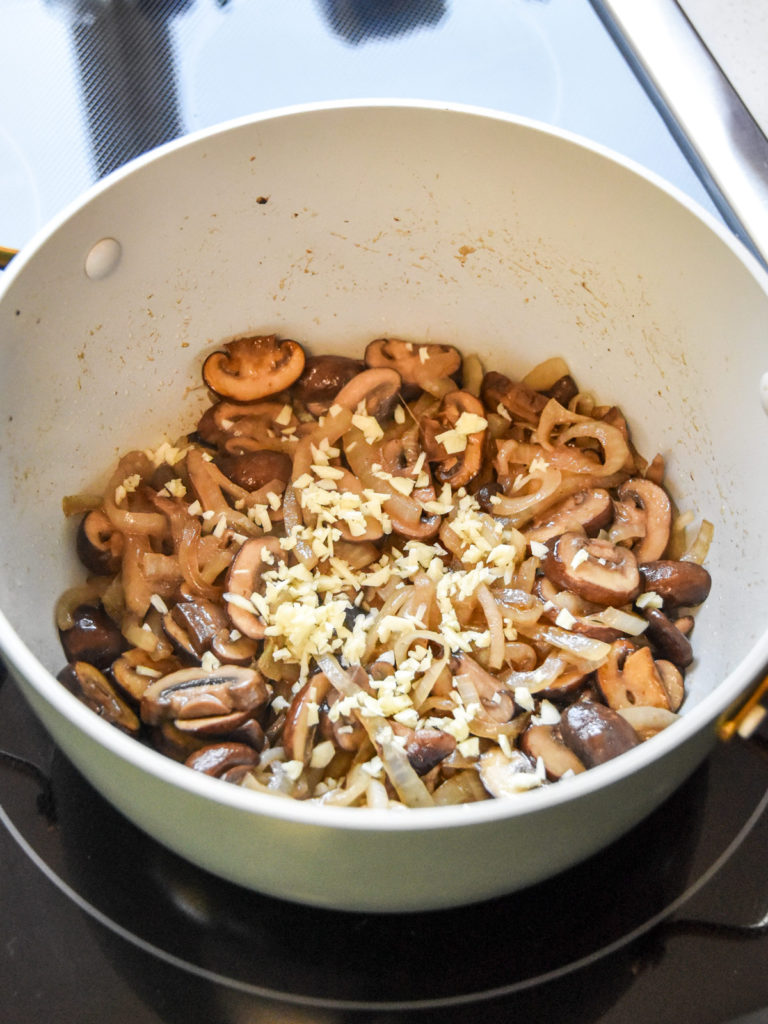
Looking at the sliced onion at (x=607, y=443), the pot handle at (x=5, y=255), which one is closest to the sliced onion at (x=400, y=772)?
the sliced onion at (x=607, y=443)

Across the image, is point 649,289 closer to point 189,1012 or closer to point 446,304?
point 446,304

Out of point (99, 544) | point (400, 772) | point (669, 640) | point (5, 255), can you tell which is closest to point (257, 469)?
point (99, 544)

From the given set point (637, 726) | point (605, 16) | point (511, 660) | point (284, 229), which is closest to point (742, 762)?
point (637, 726)

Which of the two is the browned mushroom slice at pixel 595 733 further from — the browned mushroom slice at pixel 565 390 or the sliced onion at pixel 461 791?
the browned mushroom slice at pixel 565 390

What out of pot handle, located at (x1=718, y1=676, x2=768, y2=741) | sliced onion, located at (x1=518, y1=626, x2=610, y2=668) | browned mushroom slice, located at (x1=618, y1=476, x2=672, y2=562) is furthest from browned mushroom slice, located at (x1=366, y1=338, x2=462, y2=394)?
pot handle, located at (x1=718, y1=676, x2=768, y2=741)

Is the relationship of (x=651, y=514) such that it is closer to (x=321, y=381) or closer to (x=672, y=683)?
(x=672, y=683)

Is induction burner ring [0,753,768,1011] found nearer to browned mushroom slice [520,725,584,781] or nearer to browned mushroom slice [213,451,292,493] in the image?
browned mushroom slice [520,725,584,781]
